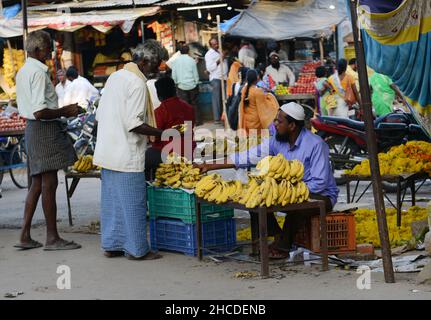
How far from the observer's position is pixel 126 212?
871cm

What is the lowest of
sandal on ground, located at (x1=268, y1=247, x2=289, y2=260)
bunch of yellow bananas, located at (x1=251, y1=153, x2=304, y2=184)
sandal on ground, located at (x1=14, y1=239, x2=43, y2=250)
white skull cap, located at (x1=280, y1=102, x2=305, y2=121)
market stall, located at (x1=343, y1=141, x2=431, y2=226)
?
→ sandal on ground, located at (x1=14, y1=239, x2=43, y2=250)

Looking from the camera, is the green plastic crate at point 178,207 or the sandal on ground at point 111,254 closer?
the green plastic crate at point 178,207

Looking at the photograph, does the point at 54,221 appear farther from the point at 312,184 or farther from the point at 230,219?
the point at 312,184

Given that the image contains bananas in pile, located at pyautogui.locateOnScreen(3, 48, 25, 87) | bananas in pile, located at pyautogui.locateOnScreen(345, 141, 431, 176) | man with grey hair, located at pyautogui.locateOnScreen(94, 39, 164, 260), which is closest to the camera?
man with grey hair, located at pyautogui.locateOnScreen(94, 39, 164, 260)

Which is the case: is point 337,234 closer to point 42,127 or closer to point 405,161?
point 405,161

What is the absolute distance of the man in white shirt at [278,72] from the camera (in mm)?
21578

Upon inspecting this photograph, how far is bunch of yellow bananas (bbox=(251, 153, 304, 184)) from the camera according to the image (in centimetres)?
793

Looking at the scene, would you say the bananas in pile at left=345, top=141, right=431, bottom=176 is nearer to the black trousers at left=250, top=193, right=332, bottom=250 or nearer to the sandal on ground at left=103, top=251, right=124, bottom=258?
the black trousers at left=250, top=193, right=332, bottom=250

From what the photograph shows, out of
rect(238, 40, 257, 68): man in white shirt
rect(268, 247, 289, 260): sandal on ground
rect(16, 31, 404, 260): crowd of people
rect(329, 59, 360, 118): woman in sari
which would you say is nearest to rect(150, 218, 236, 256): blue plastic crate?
rect(16, 31, 404, 260): crowd of people

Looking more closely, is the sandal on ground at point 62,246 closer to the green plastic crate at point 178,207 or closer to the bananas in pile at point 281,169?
the green plastic crate at point 178,207

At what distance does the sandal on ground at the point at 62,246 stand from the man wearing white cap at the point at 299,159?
2169mm

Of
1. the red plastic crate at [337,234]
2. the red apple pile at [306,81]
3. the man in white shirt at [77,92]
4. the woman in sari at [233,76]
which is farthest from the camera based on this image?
the woman in sari at [233,76]

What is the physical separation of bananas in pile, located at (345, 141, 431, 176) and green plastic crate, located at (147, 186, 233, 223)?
1927 mm

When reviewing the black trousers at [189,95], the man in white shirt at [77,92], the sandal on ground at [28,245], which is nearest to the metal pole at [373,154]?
the sandal on ground at [28,245]
